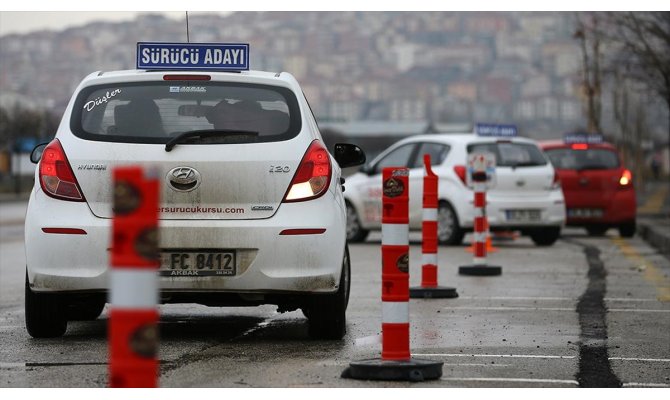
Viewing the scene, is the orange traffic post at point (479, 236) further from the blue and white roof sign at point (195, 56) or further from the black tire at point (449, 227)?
the blue and white roof sign at point (195, 56)

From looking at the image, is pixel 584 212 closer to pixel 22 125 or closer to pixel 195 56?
pixel 195 56

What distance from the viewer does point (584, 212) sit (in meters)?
23.6

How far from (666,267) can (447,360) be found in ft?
30.1

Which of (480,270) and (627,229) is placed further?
(627,229)

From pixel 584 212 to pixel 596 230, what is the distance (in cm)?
179

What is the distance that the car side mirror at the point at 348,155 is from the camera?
398 inches

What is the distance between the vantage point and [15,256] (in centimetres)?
1811

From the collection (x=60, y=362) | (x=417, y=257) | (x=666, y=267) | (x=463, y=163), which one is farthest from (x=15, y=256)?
(x=60, y=362)

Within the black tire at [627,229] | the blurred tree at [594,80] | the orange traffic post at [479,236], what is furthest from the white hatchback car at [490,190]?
the blurred tree at [594,80]

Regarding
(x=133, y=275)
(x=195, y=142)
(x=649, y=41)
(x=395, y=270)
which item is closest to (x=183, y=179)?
(x=195, y=142)

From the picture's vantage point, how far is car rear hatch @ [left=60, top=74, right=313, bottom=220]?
8.55 m

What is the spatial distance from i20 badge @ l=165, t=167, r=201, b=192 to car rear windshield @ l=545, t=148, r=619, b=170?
15.6m

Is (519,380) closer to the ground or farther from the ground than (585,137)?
closer to the ground
